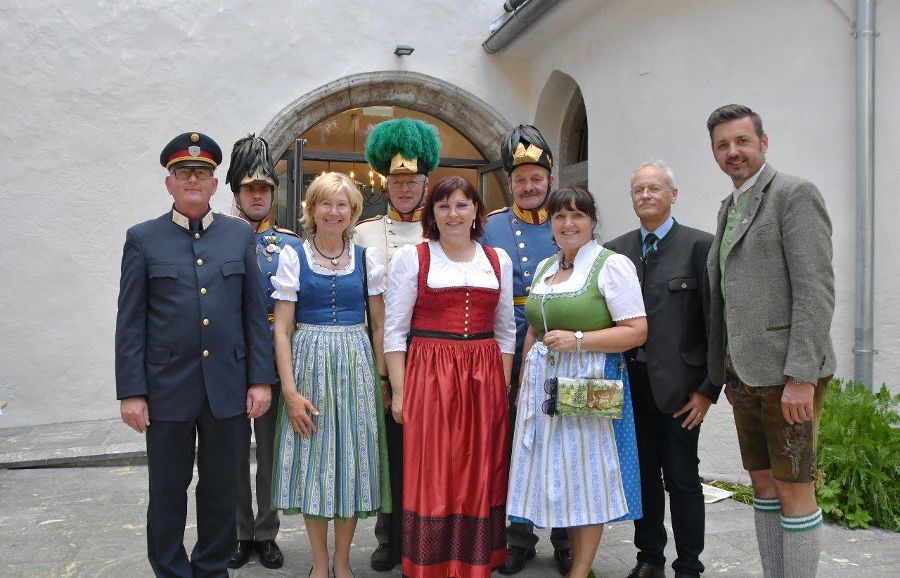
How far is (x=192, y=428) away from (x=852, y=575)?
119 inches

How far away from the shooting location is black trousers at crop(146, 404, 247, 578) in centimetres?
289

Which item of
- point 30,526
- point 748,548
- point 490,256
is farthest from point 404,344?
point 30,526

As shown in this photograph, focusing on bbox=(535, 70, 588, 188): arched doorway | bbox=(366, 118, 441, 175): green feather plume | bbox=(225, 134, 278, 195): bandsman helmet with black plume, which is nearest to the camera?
bbox=(366, 118, 441, 175): green feather plume

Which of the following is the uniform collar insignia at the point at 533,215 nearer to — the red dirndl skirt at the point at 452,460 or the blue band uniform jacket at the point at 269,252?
the red dirndl skirt at the point at 452,460

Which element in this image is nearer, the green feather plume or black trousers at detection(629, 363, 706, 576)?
black trousers at detection(629, 363, 706, 576)

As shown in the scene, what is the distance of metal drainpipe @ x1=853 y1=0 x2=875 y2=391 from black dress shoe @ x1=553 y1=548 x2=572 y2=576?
7.26 ft

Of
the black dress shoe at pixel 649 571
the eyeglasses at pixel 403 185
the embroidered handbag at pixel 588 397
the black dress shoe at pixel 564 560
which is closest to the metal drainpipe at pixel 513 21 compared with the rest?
the eyeglasses at pixel 403 185

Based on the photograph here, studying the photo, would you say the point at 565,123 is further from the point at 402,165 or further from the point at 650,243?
the point at 650,243

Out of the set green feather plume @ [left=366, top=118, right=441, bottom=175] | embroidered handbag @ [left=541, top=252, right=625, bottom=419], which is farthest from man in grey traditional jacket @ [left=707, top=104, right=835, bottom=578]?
green feather plume @ [left=366, top=118, right=441, bottom=175]

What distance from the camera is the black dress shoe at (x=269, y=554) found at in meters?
3.62

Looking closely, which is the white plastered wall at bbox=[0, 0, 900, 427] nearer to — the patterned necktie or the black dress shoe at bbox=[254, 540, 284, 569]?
the patterned necktie

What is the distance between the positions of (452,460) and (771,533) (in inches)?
49.4

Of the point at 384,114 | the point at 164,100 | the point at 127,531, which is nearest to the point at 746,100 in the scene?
the point at 384,114

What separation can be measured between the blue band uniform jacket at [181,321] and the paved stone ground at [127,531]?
1127 mm
